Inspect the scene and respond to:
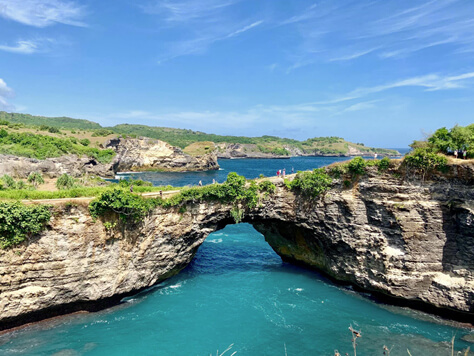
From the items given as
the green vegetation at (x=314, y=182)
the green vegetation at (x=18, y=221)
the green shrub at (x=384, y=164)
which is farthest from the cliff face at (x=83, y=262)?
the green shrub at (x=384, y=164)

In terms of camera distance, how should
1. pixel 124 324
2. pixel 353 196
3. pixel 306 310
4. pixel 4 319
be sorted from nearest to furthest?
pixel 4 319 < pixel 124 324 < pixel 306 310 < pixel 353 196

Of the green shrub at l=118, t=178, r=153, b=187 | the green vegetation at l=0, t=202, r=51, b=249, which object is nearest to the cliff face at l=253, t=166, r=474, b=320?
the green shrub at l=118, t=178, r=153, b=187

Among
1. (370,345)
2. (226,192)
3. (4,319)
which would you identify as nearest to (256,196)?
(226,192)

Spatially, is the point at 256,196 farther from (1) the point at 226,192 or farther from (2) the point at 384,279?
(2) the point at 384,279

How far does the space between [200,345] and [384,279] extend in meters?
17.2

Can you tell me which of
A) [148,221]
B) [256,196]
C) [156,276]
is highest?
[256,196]

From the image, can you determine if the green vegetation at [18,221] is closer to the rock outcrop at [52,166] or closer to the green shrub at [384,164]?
the green shrub at [384,164]

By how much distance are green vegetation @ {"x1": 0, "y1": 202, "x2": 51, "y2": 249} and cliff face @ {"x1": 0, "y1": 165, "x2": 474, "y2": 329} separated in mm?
709

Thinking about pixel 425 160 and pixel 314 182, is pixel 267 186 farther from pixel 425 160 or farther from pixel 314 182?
pixel 425 160

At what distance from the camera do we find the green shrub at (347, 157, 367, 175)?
87.4 ft

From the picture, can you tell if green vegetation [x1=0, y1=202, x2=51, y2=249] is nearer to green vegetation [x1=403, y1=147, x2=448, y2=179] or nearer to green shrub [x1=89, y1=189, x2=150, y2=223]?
green shrub [x1=89, y1=189, x2=150, y2=223]

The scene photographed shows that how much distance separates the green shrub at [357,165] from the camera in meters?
26.6

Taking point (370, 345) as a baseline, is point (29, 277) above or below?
above

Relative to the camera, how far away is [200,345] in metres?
21.2
